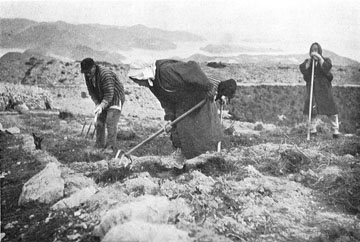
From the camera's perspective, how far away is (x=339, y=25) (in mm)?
3365

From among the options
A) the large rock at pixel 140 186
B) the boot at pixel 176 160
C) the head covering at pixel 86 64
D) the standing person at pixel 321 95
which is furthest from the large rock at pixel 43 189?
the standing person at pixel 321 95

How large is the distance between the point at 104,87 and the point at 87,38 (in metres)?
0.59

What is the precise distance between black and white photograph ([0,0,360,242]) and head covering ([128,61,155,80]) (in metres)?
0.01

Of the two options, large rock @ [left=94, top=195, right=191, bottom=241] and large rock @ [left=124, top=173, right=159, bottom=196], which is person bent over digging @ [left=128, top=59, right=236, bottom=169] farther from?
large rock @ [left=94, top=195, right=191, bottom=241]

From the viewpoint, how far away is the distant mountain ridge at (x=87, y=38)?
10.6ft

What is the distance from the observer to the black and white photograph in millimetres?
2148

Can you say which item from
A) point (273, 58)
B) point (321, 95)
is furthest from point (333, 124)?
point (273, 58)

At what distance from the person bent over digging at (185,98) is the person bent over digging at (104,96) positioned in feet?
1.17

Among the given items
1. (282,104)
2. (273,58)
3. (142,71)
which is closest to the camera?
(142,71)

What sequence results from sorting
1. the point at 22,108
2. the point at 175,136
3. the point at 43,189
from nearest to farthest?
1. the point at 43,189
2. the point at 175,136
3. the point at 22,108

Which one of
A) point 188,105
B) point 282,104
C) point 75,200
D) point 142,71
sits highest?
point 142,71

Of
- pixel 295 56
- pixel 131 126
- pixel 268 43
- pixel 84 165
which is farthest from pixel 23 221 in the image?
pixel 295 56

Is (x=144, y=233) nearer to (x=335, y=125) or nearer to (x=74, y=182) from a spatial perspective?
(x=74, y=182)

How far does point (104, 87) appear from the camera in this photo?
124 inches
